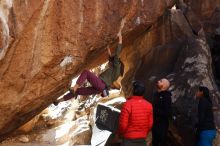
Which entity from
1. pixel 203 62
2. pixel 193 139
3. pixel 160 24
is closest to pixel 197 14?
pixel 160 24

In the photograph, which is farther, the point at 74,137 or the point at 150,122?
the point at 74,137

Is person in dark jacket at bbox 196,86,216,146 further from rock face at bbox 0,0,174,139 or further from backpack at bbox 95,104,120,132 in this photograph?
rock face at bbox 0,0,174,139

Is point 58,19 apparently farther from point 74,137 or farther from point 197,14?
point 197,14

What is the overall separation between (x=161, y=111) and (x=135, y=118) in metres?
1.49

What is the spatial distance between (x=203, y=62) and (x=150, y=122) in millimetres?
4081

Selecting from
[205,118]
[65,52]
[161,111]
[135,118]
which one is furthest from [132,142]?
[65,52]

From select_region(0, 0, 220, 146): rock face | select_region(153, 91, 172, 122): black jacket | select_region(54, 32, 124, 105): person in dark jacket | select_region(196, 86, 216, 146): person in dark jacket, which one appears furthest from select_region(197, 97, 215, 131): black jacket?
select_region(54, 32, 124, 105): person in dark jacket

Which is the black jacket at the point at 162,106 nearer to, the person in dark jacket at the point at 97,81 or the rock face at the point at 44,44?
the person in dark jacket at the point at 97,81

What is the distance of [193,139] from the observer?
9.59 meters

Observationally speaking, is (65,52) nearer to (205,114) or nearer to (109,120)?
(109,120)

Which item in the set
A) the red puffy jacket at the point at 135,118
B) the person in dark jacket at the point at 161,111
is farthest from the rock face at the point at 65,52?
the red puffy jacket at the point at 135,118

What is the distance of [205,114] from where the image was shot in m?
8.18

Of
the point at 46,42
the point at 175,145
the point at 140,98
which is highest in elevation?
the point at 46,42

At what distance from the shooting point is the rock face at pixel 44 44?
23.0 feet
